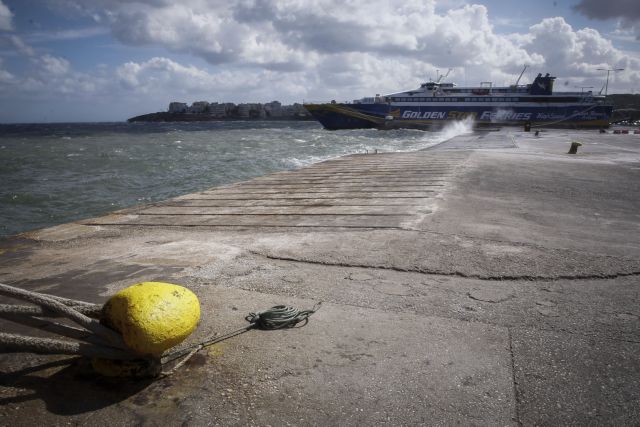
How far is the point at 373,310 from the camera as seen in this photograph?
2.99 metres

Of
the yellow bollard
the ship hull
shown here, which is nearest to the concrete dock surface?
the yellow bollard

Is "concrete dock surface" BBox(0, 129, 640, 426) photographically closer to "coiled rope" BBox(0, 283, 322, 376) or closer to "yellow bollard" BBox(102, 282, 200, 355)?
"coiled rope" BBox(0, 283, 322, 376)

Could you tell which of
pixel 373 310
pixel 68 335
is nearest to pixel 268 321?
pixel 373 310

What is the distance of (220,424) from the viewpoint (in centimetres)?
190

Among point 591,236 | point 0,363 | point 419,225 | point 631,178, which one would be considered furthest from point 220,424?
point 631,178

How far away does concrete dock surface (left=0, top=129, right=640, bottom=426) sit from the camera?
2.02 metres

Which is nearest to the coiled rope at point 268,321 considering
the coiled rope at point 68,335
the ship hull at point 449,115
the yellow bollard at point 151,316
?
the coiled rope at point 68,335

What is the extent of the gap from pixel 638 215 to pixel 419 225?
3.58 metres

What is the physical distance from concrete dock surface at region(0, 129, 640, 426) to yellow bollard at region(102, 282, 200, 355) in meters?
0.30

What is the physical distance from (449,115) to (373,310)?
194 ft

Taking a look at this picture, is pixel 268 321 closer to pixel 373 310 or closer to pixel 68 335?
pixel 373 310

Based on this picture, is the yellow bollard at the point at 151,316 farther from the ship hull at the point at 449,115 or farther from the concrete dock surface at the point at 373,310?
the ship hull at the point at 449,115

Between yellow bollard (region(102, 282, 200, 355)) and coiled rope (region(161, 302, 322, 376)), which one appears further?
coiled rope (region(161, 302, 322, 376))

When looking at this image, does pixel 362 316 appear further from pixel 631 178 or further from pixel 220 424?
pixel 631 178
